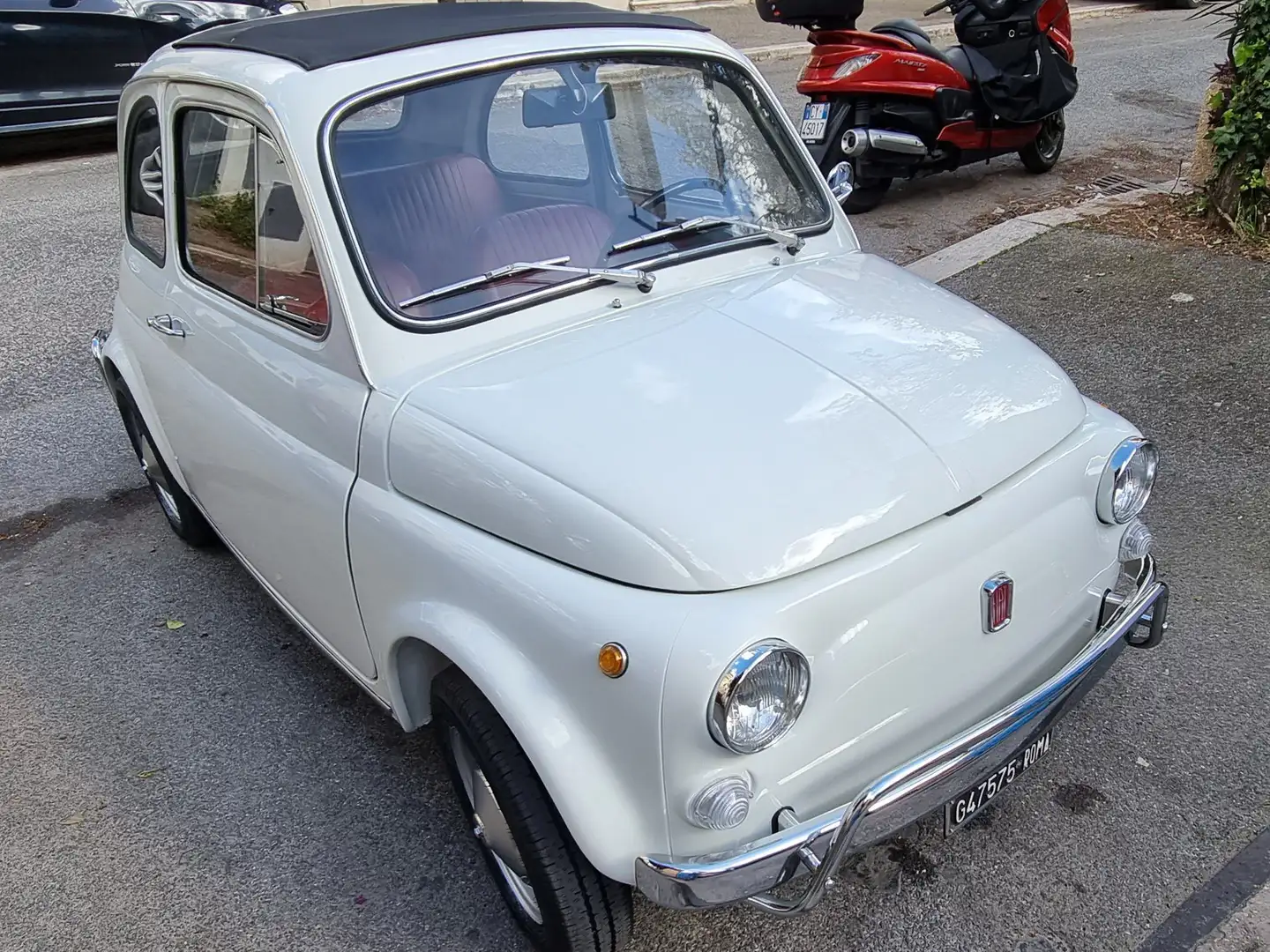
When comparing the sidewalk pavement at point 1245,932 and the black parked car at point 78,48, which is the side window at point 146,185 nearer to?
the sidewalk pavement at point 1245,932

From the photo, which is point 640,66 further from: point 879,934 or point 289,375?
point 879,934

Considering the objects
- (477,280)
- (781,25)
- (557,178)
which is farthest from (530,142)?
(781,25)

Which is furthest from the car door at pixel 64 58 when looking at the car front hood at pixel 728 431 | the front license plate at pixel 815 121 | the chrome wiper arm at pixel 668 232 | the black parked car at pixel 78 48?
the car front hood at pixel 728 431

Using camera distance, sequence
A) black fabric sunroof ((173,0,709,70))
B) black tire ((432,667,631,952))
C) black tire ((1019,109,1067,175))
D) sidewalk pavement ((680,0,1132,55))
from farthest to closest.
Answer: sidewalk pavement ((680,0,1132,55)) < black tire ((1019,109,1067,175)) < black fabric sunroof ((173,0,709,70)) < black tire ((432,667,631,952))

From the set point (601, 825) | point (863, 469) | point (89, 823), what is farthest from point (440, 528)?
point (89, 823)

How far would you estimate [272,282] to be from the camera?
289 centimetres

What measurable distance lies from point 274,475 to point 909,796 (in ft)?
5.90

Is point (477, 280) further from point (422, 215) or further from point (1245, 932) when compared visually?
point (1245, 932)

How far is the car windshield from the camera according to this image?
2.66m

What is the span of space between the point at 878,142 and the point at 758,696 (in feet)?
19.5

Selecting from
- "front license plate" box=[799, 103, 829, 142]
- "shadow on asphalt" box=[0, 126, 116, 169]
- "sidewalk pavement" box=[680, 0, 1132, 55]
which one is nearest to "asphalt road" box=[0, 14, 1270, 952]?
"front license plate" box=[799, 103, 829, 142]

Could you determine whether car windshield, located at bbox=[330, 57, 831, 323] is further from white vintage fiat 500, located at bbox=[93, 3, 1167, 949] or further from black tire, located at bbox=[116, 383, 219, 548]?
black tire, located at bbox=[116, 383, 219, 548]

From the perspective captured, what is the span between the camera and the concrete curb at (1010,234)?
635cm

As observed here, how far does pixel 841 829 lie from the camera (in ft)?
6.33
